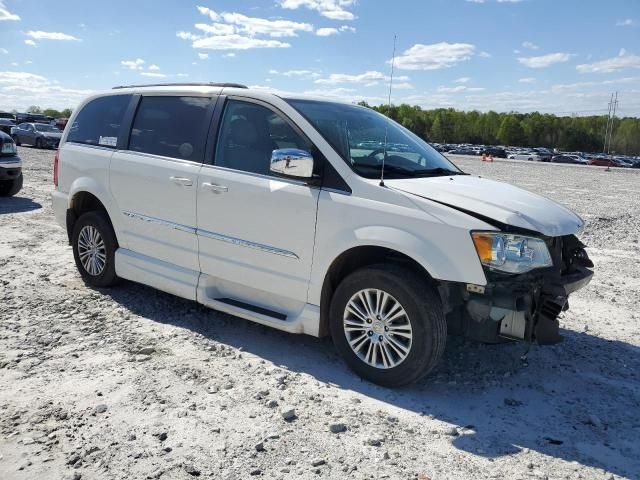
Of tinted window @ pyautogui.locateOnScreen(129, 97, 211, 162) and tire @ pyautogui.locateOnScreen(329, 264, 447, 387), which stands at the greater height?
tinted window @ pyautogui.locateOnScreen(129, 97, 211, 162)

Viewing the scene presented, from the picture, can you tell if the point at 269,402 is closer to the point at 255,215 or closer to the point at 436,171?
the point at 255,215

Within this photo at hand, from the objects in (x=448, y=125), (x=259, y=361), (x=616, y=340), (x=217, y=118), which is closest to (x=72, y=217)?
(x=217, y=118)

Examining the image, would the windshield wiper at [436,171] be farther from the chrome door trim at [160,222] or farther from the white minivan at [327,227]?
the chrome door trim at [160,222]

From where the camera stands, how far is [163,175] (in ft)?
16.0

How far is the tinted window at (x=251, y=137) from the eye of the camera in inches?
171

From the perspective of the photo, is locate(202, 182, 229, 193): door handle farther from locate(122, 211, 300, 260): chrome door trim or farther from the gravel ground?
the gravel ground

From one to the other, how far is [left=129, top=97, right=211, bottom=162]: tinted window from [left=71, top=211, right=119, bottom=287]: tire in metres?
0.85

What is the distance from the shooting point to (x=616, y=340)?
5.00 metres

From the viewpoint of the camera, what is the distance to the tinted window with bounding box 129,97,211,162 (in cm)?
479

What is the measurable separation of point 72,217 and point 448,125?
141917mm

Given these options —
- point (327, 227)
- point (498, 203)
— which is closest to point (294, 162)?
point (327, 227)

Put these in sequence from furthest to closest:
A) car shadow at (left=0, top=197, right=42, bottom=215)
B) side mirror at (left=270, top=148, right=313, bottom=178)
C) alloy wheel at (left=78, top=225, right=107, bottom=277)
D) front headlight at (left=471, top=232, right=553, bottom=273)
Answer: car shadow at (left=0, top=197, right=42, bottom=215) < alloy wheel at (left=78, top=225, right=107, bottom=277) < side mirror at (left=270, top=148, right=313, bottom=178) < front headlight at (left=471, top=232, right=553, bottom=273)

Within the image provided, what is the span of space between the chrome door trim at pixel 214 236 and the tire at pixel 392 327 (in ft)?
1.80

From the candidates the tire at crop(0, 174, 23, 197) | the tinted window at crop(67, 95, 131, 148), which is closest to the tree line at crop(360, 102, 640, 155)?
the tire at crop(0, 174, 23, 197)
